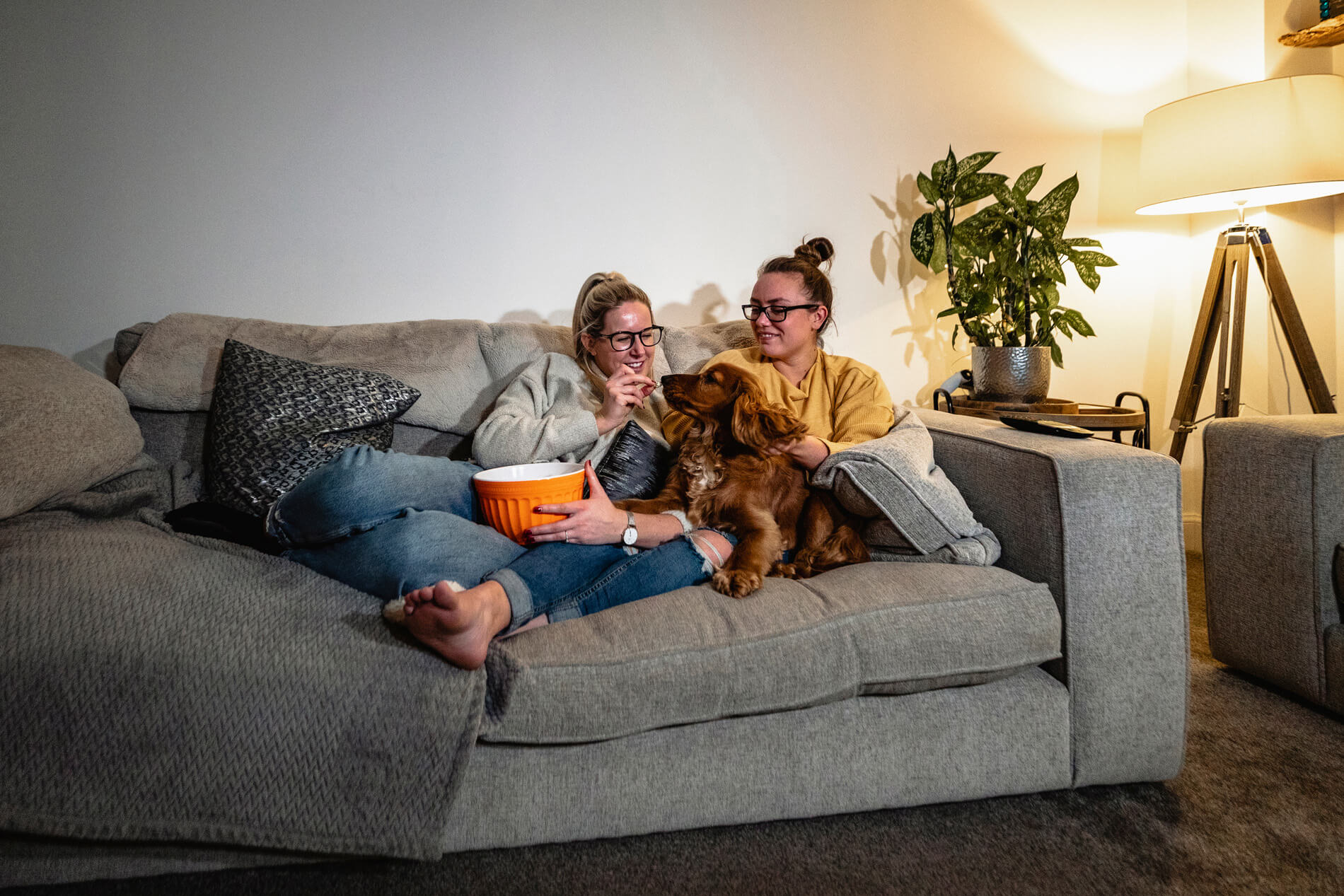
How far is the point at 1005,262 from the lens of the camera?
2197 mm

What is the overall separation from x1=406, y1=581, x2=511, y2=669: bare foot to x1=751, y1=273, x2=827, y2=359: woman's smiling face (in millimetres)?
971

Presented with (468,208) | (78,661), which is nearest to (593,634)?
(78,661)

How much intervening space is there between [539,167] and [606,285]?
27.4 inches

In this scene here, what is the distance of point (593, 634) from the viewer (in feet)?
3.61

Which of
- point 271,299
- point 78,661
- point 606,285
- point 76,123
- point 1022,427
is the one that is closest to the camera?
point 78,661

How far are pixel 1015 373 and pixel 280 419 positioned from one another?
6.36 ft

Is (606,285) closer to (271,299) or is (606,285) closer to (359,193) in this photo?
(359,193)

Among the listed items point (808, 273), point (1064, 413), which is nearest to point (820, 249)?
point (808, 273)

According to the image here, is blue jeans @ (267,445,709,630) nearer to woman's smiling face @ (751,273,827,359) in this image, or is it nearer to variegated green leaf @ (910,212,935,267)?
woman's smiling face @ (751,273,827,359)

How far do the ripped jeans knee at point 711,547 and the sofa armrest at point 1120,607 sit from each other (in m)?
0.56

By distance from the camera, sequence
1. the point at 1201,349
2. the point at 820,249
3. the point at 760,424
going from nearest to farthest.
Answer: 1. the point at 760,424
2. the point at 820,249
3. the point at 1201,349

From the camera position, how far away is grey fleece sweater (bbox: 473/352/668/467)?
1575 millimetres

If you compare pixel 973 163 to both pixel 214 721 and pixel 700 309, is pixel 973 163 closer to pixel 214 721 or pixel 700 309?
pixel 700 309

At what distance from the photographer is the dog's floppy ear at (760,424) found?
4.55 ft
